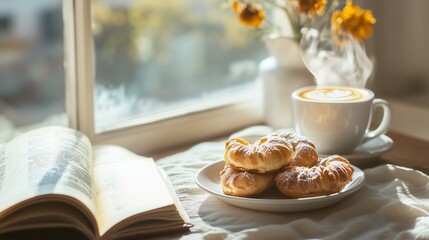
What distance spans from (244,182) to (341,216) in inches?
6.0

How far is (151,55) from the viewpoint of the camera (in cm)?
151

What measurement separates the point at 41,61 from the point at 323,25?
639 millimetres

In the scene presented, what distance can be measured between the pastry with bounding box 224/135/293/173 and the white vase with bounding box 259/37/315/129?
0.40 meters

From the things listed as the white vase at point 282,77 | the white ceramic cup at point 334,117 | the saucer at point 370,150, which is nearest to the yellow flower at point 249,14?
the white vase at point 282,77

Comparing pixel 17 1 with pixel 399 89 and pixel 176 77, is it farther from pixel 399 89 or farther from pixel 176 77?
pixel 399 89

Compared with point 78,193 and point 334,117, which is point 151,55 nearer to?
point 334,117

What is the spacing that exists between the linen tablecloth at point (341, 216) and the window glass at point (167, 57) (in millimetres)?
322

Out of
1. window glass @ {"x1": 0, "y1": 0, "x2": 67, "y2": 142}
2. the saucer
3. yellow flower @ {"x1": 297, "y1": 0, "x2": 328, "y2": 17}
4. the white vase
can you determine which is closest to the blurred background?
window glass @ {"x1": 0, "y1": 0, "x2": 67, "y2": 142}

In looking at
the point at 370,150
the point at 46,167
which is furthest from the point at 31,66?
the point at 370,150

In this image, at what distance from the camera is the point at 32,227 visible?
37.0 inches

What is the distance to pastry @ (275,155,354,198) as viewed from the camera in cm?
103

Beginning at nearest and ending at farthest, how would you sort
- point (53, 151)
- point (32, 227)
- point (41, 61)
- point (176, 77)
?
1. point (32, 227)
2. point (53, 151)
3. point (41, 61)
4. point (176, 77)

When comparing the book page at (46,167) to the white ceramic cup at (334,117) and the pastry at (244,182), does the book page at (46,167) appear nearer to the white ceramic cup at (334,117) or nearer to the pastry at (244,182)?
the pastry at (244,182)

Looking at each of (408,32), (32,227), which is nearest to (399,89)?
(408,32)
